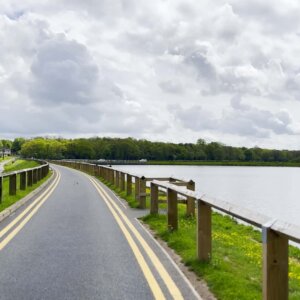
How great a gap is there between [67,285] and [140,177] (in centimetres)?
1070

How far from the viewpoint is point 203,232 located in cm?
784

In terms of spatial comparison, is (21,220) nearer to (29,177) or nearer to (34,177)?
(29,177)

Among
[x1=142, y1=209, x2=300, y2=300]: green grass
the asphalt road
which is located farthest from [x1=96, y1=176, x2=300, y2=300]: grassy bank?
the asphalt road

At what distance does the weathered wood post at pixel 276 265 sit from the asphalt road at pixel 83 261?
153 centimetres

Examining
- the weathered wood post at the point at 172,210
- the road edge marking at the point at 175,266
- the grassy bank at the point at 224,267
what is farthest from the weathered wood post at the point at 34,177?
the weathered wood post at the point at 172,210

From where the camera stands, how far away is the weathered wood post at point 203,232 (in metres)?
7.83

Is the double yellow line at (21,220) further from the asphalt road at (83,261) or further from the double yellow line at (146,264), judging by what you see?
the double yellow line at (146,264)

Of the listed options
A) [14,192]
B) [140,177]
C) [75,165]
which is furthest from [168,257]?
[75,165]

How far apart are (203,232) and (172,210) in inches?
137

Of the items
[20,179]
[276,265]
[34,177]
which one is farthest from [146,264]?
[34,177]

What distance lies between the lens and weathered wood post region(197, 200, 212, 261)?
308 inches

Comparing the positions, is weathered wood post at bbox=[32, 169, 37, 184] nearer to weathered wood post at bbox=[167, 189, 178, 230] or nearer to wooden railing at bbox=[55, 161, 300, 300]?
weathered wood post at bbox=[167, 189, 178, 230]

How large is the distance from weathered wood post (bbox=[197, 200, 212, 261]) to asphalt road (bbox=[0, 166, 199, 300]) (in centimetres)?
55

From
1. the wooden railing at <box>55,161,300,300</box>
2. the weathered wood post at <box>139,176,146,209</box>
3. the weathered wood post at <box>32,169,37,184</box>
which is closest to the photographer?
the wooden railing at <box>55,161,300,300</box>
